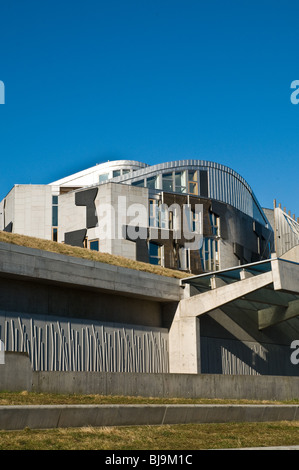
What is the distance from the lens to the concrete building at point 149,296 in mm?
26641

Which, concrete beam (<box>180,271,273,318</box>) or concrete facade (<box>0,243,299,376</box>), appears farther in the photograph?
concrete beam (<box>180,271,273,318</box>)

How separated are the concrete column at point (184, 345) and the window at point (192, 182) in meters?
27.0

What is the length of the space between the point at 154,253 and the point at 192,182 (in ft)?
28.8

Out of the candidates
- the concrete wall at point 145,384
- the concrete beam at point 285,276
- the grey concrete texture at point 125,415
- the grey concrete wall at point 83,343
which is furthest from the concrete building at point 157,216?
the grey concrete texture at point 125,415

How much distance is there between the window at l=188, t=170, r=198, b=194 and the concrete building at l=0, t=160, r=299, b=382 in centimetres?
60

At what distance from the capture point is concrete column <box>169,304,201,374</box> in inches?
1240

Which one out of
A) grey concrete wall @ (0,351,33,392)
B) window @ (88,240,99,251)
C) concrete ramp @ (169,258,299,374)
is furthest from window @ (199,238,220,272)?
grey concrete wall @ (0,351,33,392)

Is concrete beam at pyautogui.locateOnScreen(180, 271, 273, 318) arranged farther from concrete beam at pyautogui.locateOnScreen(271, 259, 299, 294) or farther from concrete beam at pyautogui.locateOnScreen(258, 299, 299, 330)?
concrete beam at pyautogui.locateOnScreen(258, 299, 299, 330)

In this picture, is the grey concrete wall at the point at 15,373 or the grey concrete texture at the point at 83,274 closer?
the grey concrete wall at the point at 15,373

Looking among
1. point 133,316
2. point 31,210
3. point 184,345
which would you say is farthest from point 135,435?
point 31,210

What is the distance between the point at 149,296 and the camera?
31.3 metres

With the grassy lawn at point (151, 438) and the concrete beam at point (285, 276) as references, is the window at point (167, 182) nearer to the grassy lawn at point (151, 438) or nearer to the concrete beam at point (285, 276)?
the concrete beam at point (285, 276)

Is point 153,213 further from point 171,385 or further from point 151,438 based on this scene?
point 151,438

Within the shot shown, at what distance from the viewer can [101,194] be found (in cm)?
5447
